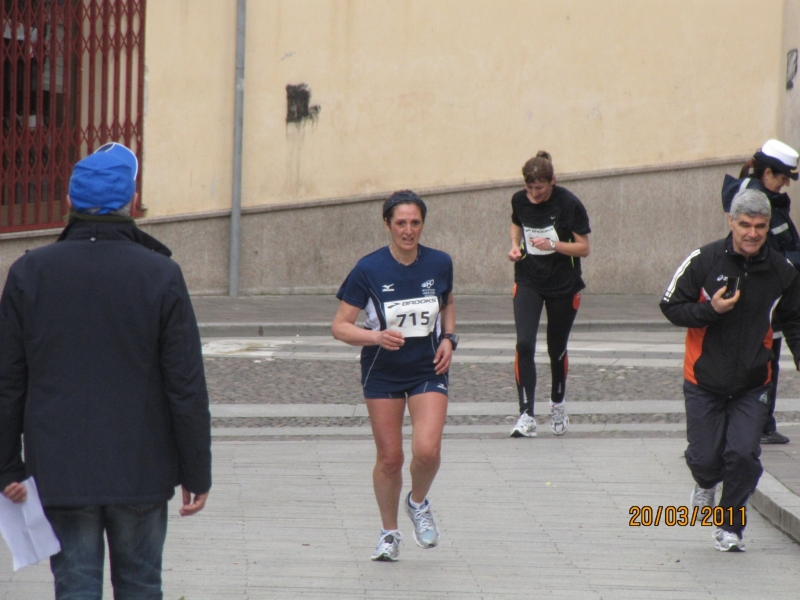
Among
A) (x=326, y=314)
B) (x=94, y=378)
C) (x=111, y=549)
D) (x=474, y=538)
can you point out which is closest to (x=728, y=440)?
(x=474, y=538)

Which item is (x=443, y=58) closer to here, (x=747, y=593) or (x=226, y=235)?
(x=226, y=235)

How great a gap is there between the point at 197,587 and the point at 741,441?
7.69ft

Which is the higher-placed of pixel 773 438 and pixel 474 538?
pixel 773 438

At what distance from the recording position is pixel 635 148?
55.8ft

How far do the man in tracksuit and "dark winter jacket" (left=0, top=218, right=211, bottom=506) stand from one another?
2.62 metres

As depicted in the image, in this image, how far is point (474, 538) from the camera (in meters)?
5.85

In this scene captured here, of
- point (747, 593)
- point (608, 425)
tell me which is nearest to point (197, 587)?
point (747, 593)

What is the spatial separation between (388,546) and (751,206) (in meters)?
2.10

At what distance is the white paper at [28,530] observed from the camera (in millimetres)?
3490

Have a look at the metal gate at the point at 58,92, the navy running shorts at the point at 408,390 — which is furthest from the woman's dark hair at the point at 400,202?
the metal gate at the point at 58,92

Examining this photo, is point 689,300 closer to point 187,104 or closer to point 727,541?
point 727,541

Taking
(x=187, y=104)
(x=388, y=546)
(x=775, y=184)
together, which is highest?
(x=187, y=104)

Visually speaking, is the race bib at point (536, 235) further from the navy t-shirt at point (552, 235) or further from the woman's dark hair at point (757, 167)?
the woman's dark hair at point (757, 167)
